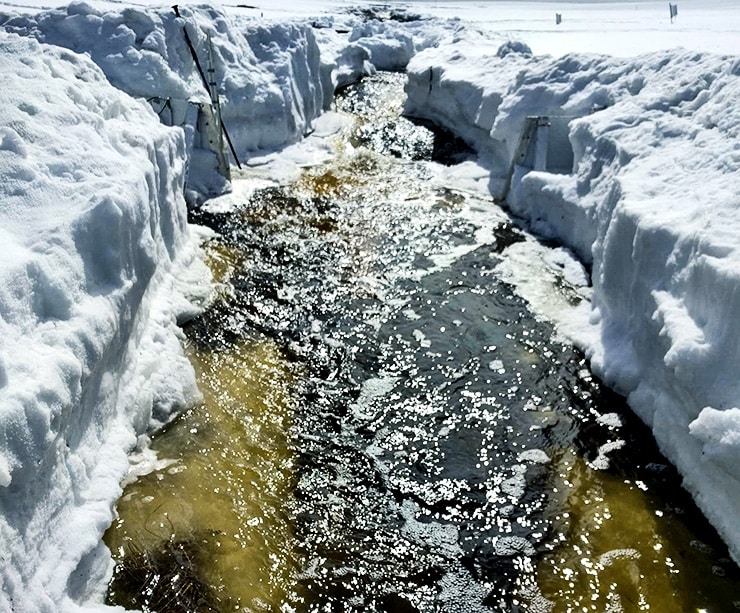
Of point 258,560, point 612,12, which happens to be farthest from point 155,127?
point 612,12

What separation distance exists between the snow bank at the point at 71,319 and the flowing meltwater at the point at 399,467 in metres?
0.50

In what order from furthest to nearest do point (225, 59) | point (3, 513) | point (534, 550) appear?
point (225, 59) < point (534, 550) < point (3, 513)

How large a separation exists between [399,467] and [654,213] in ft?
15.3

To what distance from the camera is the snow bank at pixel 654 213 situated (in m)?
6.27

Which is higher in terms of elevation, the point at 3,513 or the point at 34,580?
the point at 3,513

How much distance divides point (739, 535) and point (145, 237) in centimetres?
678

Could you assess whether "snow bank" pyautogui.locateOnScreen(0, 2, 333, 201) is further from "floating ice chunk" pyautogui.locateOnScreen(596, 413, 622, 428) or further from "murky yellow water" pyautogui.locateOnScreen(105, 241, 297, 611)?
"floating ice chunk" pyautogui.locateOnScreen(596, 413, 622, 428)

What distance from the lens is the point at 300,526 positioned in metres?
6.08

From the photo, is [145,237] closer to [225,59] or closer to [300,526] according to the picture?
[300,526]

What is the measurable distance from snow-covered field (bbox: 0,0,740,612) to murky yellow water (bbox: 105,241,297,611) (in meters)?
0.32

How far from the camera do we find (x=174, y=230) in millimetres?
10125

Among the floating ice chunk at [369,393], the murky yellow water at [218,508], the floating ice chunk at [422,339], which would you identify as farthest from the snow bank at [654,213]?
the murky yellow water at [218,508]

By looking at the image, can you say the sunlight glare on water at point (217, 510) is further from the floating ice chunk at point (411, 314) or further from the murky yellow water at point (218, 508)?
the floating ice chunk at point (411, 314)

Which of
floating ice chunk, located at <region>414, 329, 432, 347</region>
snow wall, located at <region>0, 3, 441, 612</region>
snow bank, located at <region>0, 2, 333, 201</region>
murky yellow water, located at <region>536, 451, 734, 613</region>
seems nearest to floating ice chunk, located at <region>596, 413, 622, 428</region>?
murky yellow water, located at <region>536, 451, 734, 613</region>
